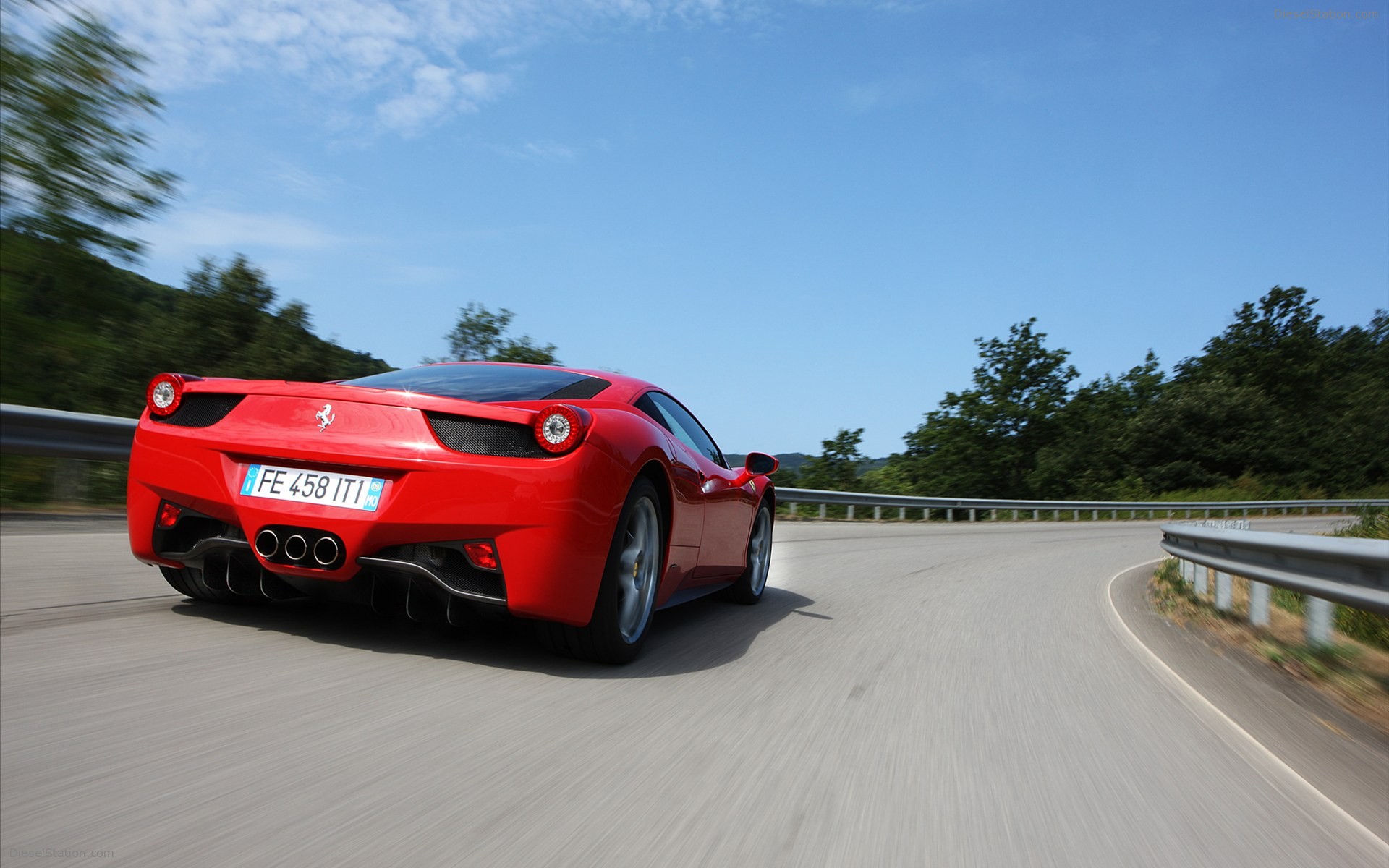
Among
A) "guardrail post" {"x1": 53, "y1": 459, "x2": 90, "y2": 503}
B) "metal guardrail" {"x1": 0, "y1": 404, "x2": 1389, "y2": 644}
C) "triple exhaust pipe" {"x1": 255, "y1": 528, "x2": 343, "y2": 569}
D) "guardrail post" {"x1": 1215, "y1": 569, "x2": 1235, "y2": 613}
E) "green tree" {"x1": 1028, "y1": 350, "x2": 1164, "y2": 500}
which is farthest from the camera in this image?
"green tree" {"x1": 1028, "y1": 350, "x2": 1164, "y2": 500}

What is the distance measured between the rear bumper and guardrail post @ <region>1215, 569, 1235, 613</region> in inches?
239

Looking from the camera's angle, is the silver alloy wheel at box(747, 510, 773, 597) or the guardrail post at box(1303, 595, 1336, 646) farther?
the silver alloy wheel at box(747, 510, 773, 597)

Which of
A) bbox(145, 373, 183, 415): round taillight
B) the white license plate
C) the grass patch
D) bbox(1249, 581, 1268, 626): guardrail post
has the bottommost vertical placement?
the grass patch

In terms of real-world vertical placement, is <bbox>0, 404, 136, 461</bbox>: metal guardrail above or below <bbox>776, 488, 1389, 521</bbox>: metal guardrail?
below

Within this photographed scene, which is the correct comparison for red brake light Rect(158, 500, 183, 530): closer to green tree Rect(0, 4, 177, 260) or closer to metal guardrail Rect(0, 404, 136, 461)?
metal guardrail Rect(0, 404, 136, 461)

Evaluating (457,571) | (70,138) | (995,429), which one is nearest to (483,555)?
(457,571)

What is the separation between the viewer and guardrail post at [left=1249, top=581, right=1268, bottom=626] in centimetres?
691

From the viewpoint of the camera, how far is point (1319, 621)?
570 centimetres

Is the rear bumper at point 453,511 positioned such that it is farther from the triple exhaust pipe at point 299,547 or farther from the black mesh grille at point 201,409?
the black mesh grille at point 201,409

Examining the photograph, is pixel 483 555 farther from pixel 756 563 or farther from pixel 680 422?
pixel 756 563

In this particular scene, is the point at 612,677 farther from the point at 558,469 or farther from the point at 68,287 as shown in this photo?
the point at 68,287

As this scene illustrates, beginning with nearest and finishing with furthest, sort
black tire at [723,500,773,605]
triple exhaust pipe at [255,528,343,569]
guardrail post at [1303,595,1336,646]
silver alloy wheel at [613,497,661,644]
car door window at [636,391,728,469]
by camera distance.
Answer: triple exhaust pipe at [255,528,343,569] < silver alloy wheel at [613,497,661,644] < car door window at [636,391,728,469] < guardrail post at [1303,595,1336,646] < black tire at [723,500,773,605]

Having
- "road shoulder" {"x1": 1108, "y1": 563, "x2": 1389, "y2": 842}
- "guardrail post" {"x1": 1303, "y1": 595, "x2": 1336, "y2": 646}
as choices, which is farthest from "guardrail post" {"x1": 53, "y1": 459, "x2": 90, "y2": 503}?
"guardrail post" {"x1": 1303, "y1": 595, "x2": 1336, "y2": 646}

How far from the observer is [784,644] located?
5.27m
